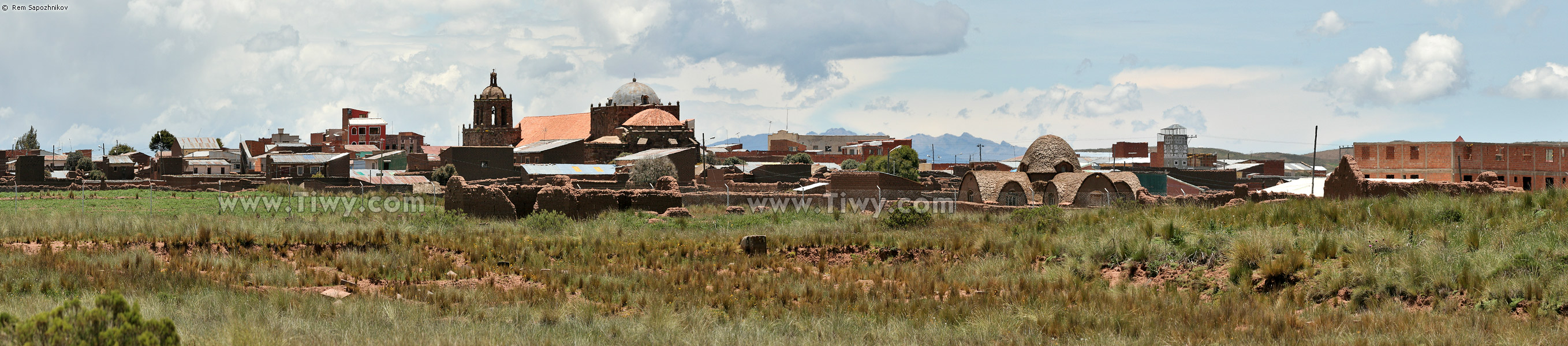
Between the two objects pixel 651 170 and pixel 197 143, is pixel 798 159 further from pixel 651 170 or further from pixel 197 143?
pixel 197 143

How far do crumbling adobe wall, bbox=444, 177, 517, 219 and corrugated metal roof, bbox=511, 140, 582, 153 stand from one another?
47.6m

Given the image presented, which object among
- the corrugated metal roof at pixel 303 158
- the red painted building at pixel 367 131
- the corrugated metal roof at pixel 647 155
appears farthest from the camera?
the red painted building at pixel 367 131

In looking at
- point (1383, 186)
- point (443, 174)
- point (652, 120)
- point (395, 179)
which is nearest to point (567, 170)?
point (443, 174)

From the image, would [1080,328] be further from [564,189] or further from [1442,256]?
[564,189]

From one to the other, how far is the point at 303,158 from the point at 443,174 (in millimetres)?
14625

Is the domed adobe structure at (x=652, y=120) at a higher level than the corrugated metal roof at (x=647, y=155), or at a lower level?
higher

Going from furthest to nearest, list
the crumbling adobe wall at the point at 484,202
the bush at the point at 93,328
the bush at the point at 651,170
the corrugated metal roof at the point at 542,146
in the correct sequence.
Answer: the corrugated metal roof at the point at 542,146, the bush at the point at 651,170, the crumbling adobe wall at the point at 484,202, the bush at the point at 93,328

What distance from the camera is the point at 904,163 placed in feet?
237

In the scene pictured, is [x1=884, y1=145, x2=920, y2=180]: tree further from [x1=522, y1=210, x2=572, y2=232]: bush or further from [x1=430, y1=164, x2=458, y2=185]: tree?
[x1=522, y1=210, x2=572, y2=232]: bush

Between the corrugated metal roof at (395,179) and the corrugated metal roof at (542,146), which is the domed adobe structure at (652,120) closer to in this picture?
the corrugated metal roof at (542,146)

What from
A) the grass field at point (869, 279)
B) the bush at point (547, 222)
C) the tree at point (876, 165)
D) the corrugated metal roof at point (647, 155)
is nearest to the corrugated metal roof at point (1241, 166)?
the tree at point (876, 165)

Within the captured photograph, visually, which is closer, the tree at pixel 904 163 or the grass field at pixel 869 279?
the grass field at pixel 869 279

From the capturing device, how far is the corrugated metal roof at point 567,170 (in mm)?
52688

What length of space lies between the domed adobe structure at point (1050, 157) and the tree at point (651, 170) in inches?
711
